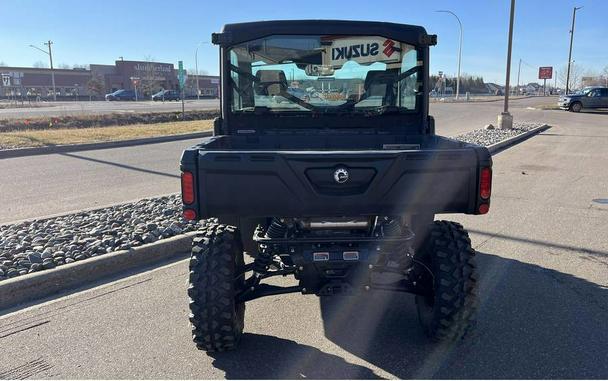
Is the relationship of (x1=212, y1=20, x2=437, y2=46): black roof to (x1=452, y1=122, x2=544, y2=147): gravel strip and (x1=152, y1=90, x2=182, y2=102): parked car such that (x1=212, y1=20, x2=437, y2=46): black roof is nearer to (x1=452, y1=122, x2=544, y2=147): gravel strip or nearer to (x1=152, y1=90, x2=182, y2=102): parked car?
(x1=452, y1=122, x2=544, y2=147): gravel strip

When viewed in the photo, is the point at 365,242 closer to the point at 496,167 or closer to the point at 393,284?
the point at 393,284

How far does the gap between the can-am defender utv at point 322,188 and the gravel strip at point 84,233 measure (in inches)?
77.4

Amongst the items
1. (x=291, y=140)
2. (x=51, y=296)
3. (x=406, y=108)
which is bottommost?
(x=51, y=296)

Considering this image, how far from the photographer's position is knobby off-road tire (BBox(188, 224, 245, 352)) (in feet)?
10.5

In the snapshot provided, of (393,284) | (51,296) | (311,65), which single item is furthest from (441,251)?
(51,296)

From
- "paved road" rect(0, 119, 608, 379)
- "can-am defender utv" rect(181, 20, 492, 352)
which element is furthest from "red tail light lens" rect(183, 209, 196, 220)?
"paved road" rect(0, 119, 608, 379)

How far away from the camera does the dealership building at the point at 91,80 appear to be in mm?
79562

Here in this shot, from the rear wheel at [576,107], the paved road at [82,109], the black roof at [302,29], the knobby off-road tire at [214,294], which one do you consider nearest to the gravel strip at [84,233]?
the knobby off-road tire at [214,294]

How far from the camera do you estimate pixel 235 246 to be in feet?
11.2

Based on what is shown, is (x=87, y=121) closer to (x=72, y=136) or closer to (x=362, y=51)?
(x=72, y=136)

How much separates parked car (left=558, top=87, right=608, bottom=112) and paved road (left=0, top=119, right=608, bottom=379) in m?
34.7

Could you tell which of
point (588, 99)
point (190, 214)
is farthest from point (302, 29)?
point (588, 99)

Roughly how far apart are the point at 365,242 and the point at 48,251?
366 cm

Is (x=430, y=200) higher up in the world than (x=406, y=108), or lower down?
lower down
